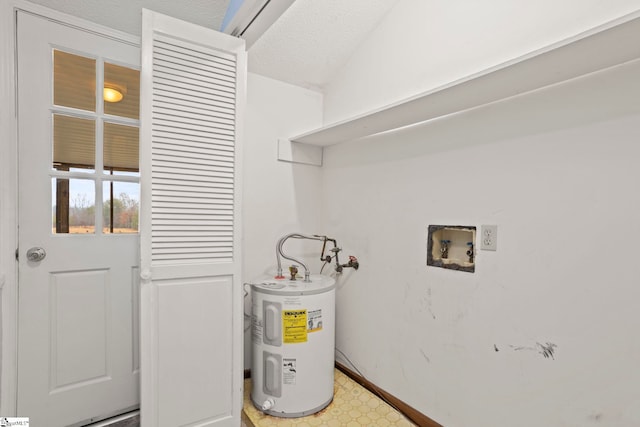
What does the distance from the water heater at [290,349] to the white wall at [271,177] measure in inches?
14.3

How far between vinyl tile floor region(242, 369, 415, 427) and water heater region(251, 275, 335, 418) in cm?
4

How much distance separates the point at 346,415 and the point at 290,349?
19.7 inches

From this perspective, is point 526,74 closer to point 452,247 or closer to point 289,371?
point 452,247

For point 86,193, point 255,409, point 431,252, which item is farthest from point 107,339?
point 431,252

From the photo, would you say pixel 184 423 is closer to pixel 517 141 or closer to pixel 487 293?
pixel 487 293

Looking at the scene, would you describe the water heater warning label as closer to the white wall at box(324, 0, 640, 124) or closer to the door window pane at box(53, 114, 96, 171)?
the door window pane at box(53, 114, 96, 171)

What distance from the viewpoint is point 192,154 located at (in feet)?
4.95

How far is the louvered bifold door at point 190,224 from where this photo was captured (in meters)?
1.41

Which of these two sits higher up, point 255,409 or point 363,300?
point 363,300

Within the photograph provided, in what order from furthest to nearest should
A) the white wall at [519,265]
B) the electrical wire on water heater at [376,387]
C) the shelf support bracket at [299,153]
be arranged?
the shelf support bracket at [299,153], the electrical wire on water heater at [376,387], the white wall at [519,265]

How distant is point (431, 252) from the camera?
5.62 feet

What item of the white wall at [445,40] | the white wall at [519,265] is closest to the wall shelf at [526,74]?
the white wall at [519,265]

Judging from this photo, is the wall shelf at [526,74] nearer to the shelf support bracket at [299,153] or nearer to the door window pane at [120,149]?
the shelf support bracket at [299,153]

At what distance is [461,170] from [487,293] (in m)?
0.60
